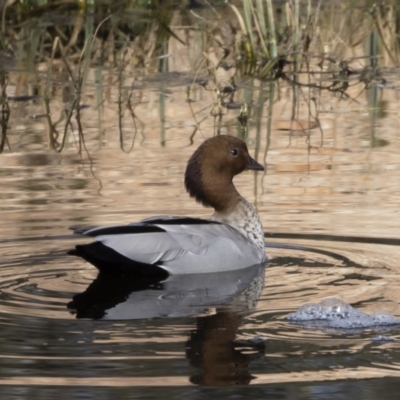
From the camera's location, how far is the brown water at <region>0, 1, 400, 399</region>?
4961mm

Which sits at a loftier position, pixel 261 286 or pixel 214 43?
pixel 214 43

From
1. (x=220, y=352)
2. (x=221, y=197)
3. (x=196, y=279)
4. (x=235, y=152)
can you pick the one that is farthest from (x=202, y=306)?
(x=235, y=152)

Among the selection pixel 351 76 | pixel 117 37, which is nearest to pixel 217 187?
pixel 351 76

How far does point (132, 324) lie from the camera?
575cm

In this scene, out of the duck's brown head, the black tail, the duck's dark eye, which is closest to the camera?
the black tail

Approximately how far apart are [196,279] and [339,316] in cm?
132

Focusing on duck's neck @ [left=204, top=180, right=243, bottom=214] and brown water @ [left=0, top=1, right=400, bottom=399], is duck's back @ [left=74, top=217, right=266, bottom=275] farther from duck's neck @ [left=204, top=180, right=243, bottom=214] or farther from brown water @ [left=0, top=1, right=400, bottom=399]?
duck's neck @ [left=204, top=180, right=243, bottom=214]

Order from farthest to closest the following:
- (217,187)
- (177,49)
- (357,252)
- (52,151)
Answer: (177,49), (52,151), (217,187), (357,252)

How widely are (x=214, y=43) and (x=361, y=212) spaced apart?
727 centimetres

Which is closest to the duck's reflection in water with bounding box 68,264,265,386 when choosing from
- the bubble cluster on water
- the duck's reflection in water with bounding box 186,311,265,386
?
the duck's reflection in water with bounding box 186,311,265,386

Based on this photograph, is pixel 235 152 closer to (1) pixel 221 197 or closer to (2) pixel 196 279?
(1) pixel 221 197

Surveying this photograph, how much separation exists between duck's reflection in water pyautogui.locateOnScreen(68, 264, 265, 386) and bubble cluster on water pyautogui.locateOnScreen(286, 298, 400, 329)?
0.31 m

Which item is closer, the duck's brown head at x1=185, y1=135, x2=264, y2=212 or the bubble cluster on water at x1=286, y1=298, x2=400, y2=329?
the bubble cluster on water at x1=286, y1=298, x2=400, y2=329

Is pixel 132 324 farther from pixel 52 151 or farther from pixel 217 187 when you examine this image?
pixel 52 151
